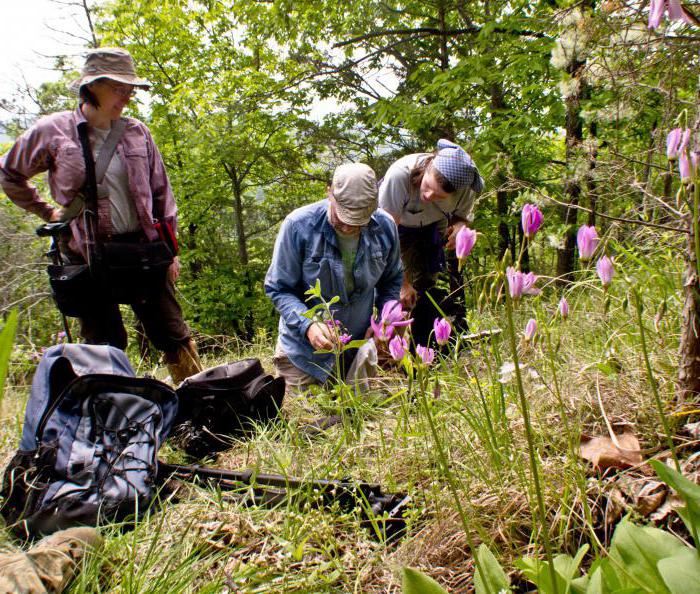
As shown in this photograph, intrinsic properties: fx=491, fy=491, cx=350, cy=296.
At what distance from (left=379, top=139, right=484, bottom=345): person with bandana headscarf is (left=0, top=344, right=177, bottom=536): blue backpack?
1857mm

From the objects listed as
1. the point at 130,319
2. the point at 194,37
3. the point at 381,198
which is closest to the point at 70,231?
the point at 381,198

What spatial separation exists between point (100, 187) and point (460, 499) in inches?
94.0

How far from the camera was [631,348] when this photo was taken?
1.77 meters

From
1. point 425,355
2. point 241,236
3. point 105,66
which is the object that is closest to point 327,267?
point 105,66

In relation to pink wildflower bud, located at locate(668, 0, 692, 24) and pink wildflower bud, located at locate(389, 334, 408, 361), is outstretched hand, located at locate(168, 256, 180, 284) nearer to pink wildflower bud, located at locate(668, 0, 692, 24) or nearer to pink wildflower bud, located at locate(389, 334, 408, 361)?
pink wildflower bud, located at locate(389, 334, 408, 361)

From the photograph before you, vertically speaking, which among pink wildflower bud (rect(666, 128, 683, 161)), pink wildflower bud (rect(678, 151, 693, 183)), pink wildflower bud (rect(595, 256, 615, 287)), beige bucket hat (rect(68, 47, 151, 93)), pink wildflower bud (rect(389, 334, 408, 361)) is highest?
beige bucket hat (rect(68, 47, 151, 93))

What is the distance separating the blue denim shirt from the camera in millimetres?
2787

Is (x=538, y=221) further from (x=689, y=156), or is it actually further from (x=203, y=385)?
(x=203, y=385)

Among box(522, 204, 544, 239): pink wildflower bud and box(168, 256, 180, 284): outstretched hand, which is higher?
box(522, 204, 544, 239): pink wildflower bud

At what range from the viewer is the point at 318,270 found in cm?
280

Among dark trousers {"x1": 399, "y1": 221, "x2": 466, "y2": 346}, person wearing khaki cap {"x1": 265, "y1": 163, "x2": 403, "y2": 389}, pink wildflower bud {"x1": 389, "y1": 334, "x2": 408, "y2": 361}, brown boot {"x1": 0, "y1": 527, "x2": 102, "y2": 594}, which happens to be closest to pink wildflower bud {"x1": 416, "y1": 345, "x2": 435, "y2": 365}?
pink wildflower bud {"x1": 389, "y1": 334, "x2": 408, "y2": 361}

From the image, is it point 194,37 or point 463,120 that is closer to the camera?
point 463,120

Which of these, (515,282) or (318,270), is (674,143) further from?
(318,270)

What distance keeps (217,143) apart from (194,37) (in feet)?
16.7
